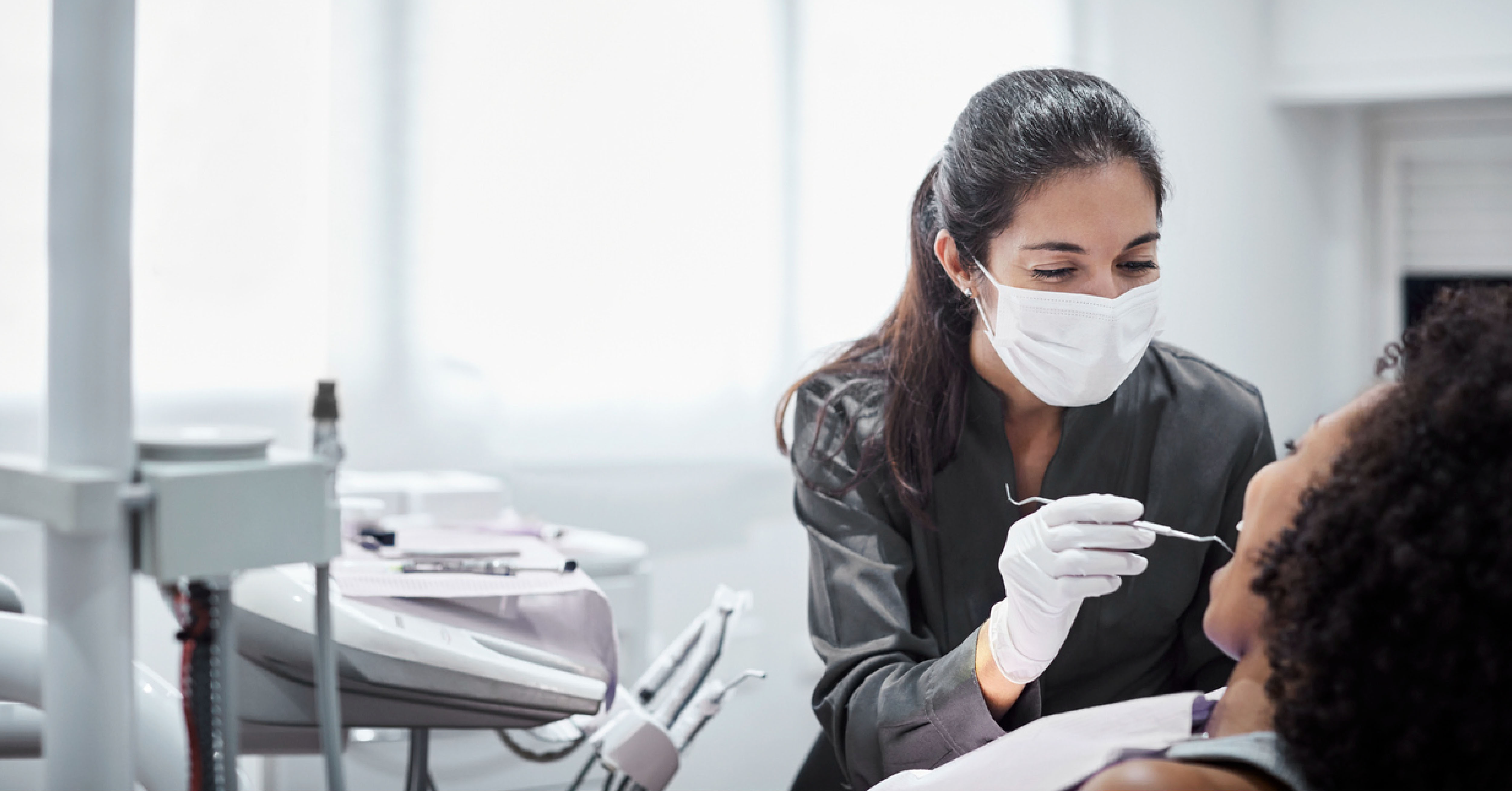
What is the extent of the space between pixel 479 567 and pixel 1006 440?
616 millimetres

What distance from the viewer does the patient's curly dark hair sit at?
0.63 meters

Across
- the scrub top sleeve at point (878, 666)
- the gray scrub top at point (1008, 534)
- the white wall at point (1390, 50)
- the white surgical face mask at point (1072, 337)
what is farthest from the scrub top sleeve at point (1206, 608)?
the white wall at point (1390, 50)

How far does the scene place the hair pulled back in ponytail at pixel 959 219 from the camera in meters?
1.21

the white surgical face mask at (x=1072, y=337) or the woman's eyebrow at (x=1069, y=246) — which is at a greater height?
A: the woman's eyebrow at (x=1069, y=246)

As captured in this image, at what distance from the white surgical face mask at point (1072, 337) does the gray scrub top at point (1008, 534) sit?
7cm

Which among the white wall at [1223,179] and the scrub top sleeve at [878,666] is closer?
the scrub top sleeve at [878,666]

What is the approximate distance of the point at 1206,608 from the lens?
49.8 inches

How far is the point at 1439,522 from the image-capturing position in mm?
644

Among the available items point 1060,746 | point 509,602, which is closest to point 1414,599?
point 1060,746

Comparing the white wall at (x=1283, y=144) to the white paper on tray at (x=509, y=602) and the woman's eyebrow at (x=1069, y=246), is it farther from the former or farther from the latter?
the white paper on tray at (x=509, y=602)

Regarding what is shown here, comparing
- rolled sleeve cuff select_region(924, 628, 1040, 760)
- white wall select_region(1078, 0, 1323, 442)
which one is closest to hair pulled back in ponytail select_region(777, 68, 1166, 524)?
rolled sleeve cuff select_region(924, 628, 1040, 760)

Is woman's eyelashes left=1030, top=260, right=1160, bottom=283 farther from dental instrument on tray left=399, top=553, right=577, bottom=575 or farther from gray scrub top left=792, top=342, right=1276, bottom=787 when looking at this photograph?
dental instrument on tray left=399, top=553, right=577, bottom=575

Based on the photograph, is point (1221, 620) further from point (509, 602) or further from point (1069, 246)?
point (509, 602)

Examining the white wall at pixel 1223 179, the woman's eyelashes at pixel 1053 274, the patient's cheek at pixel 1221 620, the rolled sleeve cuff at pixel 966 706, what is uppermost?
the white wall at pixel 1223 179
